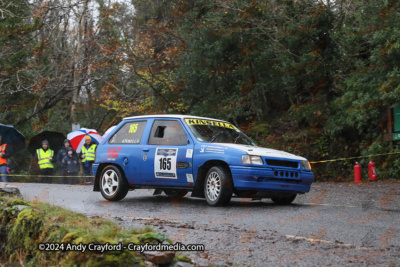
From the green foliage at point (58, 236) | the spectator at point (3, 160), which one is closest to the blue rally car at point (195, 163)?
the green foliage at point (58, 236)

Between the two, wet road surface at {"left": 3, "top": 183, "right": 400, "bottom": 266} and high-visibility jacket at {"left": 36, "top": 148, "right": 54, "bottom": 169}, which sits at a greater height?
high-visibility jacket at {"left": 36, "top": 148, "right": 54, "bottom": 169}

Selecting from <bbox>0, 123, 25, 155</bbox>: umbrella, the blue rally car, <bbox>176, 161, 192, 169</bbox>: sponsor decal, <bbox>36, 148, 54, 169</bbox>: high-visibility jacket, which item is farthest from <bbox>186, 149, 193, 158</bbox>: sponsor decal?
<bbox>0, 123, 25, 155</bbox>: umbrella

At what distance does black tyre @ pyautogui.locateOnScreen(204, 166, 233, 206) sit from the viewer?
9234mm

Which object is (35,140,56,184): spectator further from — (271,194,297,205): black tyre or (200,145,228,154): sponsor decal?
(271,194,297,205): black tyre

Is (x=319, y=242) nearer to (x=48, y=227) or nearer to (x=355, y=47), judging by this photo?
(x=48, y=227)

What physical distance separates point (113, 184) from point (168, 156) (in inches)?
60.1

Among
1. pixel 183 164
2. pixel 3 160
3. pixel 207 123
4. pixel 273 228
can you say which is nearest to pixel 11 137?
pixel 3 160

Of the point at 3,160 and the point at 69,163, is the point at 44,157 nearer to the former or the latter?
the point at 69,163

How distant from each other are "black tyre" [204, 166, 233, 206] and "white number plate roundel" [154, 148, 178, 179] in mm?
759

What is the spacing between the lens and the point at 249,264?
16.4 feet

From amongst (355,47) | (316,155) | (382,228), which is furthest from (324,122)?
(382,228)

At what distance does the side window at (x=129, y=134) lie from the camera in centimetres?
1094

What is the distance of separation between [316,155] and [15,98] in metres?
19.8

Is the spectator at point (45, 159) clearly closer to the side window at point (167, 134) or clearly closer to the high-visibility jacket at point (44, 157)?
the high-visibility jacket at point (44, 157)
